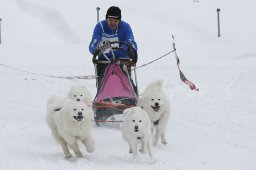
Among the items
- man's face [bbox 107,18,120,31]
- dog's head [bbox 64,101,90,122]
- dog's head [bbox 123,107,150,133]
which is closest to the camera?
dog's head [bbox 64,101,90,122]

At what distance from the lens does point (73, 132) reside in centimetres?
532

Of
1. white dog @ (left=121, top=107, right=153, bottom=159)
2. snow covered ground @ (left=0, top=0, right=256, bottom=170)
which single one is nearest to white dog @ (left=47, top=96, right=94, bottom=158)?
snow covered ground @ (left=0, top=0, right=256, bottom=170)

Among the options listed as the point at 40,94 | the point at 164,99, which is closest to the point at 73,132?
the point at 164,99

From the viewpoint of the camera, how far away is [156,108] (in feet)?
20.2

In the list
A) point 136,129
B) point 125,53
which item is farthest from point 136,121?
point 125,53

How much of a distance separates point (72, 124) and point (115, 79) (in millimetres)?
1636

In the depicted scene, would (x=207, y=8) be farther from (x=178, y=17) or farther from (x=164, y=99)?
(x=164, y=99)

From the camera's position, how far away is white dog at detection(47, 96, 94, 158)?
5254 millimetres

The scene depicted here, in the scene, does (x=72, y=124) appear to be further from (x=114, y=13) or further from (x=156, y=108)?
(x=114, y=13)

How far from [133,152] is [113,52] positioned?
6.80 ft

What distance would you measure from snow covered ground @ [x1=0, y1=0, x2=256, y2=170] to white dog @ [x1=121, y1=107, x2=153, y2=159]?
0.16m

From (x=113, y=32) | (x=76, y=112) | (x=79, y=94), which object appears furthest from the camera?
(x=113, y=32)

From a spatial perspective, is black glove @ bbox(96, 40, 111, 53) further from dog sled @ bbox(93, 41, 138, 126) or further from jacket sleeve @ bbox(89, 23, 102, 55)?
jacket sleeve @ bbox(89, 23, 102, 55)

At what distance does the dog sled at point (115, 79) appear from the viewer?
22.2 ft
